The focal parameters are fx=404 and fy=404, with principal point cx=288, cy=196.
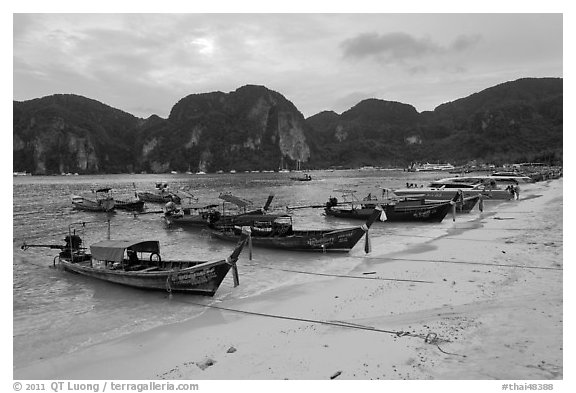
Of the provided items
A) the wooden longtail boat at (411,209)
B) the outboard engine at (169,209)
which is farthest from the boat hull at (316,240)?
the outboard engine at (169,209)

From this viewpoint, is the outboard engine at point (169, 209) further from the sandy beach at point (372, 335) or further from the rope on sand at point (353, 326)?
the rope on sand at point (353, 326)

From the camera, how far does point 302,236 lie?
871 inches

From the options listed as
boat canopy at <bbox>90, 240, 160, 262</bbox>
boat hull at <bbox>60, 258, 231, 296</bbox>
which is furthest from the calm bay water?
boat canopy at <bbox>90, 240, 160, 262</bbox>

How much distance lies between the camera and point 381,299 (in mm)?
13016

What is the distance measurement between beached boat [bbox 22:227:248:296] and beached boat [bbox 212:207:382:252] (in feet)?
18.8

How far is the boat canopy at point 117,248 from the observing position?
54.6 feet

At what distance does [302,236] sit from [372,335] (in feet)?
39.8

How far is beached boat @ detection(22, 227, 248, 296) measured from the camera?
579 inches

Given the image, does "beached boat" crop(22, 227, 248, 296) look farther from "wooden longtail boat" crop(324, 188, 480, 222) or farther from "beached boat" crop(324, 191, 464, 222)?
"wooden longtail boat" crop(324, 188, 480, 222)

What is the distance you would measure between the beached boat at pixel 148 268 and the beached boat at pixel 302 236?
5.73 m

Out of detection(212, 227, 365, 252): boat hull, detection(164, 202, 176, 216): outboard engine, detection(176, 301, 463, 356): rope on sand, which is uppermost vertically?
detection(164, 202, 176, 216): outboard engine

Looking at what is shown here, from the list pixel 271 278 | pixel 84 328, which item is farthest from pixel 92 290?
pixel 271 278

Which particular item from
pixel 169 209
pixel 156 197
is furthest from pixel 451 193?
pixel 156 197

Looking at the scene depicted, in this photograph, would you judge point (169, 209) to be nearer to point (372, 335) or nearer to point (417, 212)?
point (417, 212)
